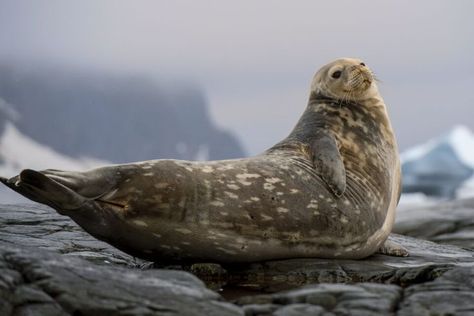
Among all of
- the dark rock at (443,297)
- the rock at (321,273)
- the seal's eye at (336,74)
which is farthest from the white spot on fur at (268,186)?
the seal's eye at (336,74)

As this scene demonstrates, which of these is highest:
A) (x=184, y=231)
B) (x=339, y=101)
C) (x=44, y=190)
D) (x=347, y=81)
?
(x=347, y=81)

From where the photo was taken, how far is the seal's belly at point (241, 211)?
4020mm

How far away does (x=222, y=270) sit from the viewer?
4.12 metres

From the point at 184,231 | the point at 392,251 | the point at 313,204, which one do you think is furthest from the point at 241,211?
the point at 392,251

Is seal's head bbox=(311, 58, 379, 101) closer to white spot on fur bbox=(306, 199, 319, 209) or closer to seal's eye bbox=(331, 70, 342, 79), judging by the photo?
seal's eye bbox=(331, 70, 342, 79)

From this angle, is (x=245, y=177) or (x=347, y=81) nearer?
(x=245, y=177)

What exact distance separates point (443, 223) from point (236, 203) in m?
4.97

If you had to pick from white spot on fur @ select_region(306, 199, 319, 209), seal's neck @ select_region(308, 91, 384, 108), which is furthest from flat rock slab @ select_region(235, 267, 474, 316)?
seal's neck @ select_region(308, 91, 384, 108)

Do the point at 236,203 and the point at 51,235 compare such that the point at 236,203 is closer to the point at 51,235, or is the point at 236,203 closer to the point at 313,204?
the point at 313,204

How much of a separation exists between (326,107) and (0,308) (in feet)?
9.60

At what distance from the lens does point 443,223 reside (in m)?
8.58

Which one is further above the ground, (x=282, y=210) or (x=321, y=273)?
(x=282, y=210)

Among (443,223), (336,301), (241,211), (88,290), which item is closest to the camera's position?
(88,290)

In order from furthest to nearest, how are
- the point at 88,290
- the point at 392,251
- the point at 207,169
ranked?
1. the point at 392,251
2. the point at 207,169
3. the point at 88,290
